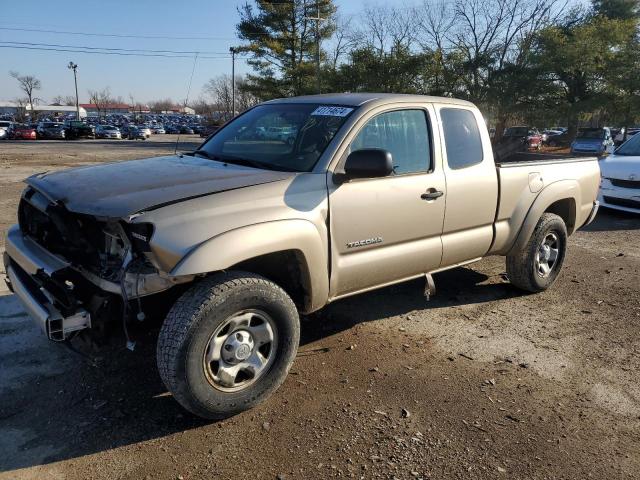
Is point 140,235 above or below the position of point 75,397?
above

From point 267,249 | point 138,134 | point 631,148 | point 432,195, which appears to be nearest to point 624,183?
point 631,148

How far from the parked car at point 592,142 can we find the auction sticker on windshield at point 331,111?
23152mm

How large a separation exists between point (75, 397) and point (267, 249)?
1552 mm

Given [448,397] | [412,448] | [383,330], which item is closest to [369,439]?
[412,448]

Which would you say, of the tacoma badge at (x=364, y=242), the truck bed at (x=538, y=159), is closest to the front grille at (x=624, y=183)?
the truck bed at (x=538, y=159)

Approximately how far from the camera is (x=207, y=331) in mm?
2783

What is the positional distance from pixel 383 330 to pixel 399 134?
1611mm

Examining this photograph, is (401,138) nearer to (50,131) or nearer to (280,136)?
(280,136)

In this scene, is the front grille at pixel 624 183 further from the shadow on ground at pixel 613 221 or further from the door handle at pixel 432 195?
the door handle at pixel 432 195

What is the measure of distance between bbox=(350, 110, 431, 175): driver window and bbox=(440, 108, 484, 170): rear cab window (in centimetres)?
24

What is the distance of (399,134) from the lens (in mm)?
3871

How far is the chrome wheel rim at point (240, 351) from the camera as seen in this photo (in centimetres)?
291

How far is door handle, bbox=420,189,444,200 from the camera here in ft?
12.6

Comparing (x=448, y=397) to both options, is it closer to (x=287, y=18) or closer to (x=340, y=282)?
(x=340, y=282)
